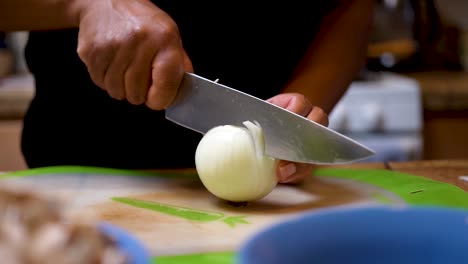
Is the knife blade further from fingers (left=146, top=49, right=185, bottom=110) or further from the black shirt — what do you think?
the black shirt

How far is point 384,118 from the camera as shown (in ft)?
5.61

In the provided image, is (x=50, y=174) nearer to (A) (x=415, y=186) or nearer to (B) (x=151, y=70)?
(B) (x=151, y=70)

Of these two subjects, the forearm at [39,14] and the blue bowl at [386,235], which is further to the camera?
the forearm at [39,14]

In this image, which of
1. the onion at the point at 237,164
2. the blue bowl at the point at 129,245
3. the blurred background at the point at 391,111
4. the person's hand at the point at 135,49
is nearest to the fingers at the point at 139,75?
the person's hand at the point at 135,49

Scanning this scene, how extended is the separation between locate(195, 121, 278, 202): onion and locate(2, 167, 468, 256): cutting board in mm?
26

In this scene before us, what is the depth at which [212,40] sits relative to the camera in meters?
1.07

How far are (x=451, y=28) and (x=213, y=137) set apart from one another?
1.71 meters

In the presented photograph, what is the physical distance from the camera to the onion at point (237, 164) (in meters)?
0.76

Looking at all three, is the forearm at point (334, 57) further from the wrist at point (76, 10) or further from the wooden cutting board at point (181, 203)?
the wrist at point (76, 10)

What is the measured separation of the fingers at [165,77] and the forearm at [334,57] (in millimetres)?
295

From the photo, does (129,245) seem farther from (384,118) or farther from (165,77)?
(384,118)

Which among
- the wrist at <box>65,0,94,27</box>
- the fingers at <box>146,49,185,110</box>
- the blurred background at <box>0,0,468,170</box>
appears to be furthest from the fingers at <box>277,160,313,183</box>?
the blurred background at <box>0,0,468,170</box>

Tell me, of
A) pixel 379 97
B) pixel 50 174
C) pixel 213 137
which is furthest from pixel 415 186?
pixel 379 97

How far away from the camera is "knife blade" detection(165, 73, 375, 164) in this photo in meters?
0.78
